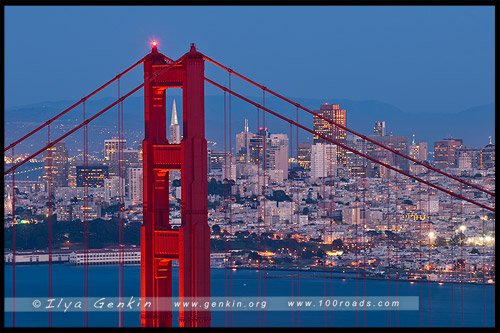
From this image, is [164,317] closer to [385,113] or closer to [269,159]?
[269,159]

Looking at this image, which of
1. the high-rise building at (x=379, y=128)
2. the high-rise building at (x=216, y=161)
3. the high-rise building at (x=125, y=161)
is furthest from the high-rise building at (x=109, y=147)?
the high-rise building at (x=379, y=128)

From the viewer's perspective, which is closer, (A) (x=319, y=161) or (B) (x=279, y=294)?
(B) (x=279, y=294)

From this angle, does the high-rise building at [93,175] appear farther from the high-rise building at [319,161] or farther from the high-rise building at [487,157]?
the high-rise building at [487,157]

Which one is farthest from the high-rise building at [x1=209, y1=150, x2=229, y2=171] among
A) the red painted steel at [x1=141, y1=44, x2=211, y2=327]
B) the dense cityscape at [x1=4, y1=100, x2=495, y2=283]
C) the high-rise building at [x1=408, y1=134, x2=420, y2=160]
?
the red painted steel at [x1=141, y1=44, x2=211, y2=327]

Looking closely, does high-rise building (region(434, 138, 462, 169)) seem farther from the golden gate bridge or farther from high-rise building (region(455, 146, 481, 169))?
the golden gate bridge

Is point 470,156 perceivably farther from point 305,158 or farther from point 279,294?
point 279,294

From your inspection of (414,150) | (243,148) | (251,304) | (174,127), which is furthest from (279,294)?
(414,150)

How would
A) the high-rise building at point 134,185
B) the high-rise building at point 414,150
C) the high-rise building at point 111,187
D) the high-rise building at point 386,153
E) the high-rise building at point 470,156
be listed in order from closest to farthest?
the high-rise building at point 134,185 < the high-rise building at point 111,187 < the high-rise building at point 386,153 < the high-rise building at point 470,156 < the high-rise building at point 414,150
